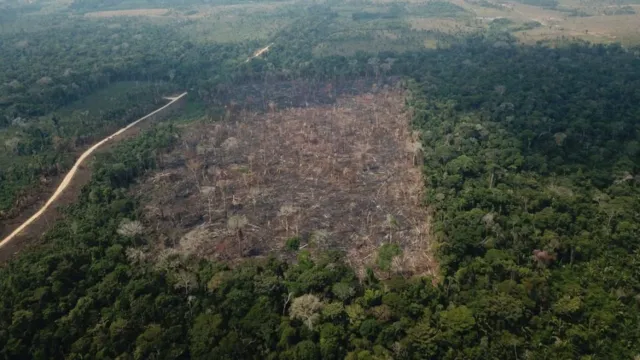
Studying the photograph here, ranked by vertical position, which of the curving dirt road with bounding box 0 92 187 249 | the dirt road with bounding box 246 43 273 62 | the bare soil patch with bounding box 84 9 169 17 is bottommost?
the curving dirt road with bounding box 0 92 187 249

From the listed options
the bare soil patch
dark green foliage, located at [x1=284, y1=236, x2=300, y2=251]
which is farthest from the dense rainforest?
the bare soil patch

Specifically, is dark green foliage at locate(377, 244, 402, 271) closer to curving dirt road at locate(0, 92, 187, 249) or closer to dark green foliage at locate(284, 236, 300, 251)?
dark green foliage at locate(284, 236, 300, 251)

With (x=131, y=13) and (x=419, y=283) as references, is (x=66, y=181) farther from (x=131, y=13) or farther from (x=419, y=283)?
(x=131, y=13)

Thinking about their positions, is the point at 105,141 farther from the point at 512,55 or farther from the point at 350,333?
the point at 512,55

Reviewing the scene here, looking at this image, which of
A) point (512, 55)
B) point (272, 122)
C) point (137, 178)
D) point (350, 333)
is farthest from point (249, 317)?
point (512, 55)

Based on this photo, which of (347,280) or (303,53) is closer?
(347,280)

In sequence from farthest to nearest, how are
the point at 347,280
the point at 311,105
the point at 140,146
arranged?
the point at 311,105, the point at 140,146, the point at 347,280

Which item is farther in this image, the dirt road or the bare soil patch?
the bare soil patch
